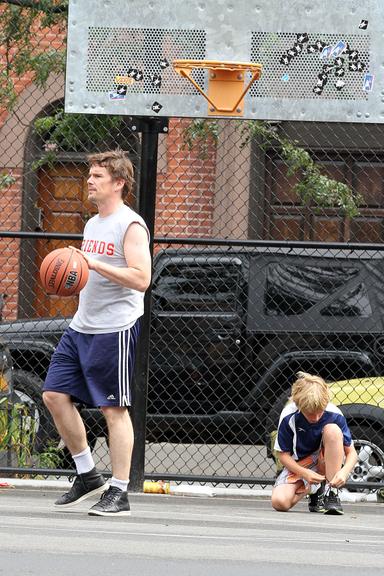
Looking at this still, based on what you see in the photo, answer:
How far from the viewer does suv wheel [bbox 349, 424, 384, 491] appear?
1082 cm

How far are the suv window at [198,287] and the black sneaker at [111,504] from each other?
13.3 ft

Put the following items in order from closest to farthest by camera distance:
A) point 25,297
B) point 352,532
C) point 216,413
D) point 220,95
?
point 352,532 → point 220,95 → point 216,413 → point 25,297

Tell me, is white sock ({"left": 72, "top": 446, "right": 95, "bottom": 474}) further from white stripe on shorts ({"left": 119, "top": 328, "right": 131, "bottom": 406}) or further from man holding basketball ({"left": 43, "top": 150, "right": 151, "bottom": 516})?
white stripe on shorts ({"left": 119, "top": 328, "right": 131, "bottom": 406})

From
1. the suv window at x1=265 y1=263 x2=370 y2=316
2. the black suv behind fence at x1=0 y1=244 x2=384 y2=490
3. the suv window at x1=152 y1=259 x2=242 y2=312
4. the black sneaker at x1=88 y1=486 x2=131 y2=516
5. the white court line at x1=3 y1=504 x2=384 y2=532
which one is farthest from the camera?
the suv window at x1=152 y1=259 x2=242 y2=312

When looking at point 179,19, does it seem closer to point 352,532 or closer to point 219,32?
point 219,32

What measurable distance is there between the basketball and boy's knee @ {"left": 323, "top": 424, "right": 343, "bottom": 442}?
79.2 inches

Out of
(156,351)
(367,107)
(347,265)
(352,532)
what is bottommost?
(352,532)

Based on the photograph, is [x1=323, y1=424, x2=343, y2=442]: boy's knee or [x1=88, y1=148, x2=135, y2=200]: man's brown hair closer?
[x1=88, y1=148, x2=135, y2=200]: man's brown hair

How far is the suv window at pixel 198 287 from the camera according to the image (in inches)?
475

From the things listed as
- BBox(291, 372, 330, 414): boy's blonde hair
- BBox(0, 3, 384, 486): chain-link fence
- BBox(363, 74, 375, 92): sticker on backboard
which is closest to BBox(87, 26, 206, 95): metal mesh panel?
BBox(0, 3, 384, 486): chain-link fence

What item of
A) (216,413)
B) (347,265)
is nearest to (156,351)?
(216,413)

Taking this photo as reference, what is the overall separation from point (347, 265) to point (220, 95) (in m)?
2.56

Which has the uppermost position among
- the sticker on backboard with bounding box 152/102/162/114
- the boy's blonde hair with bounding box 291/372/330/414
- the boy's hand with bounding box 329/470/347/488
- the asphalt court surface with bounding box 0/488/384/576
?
the sticker on backboard with bounding box 152/102/162/114

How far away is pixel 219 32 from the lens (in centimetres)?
991
